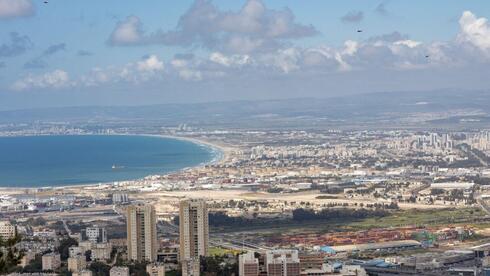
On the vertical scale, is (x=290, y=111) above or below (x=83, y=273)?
above

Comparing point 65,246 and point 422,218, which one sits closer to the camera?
point 65,246

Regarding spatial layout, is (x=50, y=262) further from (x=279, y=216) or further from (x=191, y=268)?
(x=279, y=216)

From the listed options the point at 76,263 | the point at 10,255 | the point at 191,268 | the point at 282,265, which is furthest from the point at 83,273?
the point at 10,255

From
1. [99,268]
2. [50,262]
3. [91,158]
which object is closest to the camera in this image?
[99,268]

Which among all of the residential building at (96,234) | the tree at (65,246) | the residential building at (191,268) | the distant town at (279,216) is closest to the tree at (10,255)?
the distant town at (279,216)

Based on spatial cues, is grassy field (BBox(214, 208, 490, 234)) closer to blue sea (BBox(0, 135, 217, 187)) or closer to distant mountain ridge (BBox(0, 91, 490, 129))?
blue sea (BBox(0, 135, 217, 187))

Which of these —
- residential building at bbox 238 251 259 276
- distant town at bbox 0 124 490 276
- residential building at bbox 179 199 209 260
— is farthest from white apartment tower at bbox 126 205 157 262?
residential building at bbox 238 251 259 276

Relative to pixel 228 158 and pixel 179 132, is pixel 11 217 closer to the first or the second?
pixel 228 158
